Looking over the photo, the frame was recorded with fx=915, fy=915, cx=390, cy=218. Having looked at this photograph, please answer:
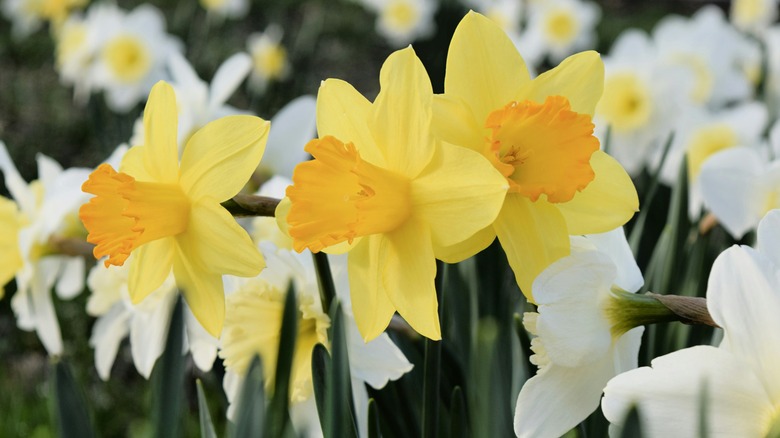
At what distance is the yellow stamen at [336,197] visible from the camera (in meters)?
0.66

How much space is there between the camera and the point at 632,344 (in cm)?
76

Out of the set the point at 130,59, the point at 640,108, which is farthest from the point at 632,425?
the point at 130,59

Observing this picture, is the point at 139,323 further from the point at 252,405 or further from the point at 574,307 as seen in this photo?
the point at 574,307

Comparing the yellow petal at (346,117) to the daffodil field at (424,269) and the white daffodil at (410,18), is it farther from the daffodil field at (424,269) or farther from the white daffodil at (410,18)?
the white daffodil at (410,18)

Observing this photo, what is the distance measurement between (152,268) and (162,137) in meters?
0.11

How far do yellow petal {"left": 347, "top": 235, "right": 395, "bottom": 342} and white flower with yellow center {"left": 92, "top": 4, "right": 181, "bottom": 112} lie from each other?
2349 mm

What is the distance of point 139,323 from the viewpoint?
1.09 meters

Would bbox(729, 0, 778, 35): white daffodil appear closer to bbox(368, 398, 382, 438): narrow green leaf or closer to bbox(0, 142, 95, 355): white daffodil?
bbox(0, 142, 95, 355): white daffodil

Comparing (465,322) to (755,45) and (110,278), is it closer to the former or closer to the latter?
(110,278)

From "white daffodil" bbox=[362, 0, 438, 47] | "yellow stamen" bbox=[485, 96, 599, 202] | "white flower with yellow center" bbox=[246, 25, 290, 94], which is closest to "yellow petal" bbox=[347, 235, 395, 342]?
"yellow stamen" bbox=[485, 96, 599, 202]

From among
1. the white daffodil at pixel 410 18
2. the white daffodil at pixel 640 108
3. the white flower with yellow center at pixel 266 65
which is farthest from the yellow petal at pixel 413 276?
the white daffodil at pixel 410 18

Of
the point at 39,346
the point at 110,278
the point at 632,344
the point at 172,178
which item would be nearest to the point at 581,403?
the point at 632,344

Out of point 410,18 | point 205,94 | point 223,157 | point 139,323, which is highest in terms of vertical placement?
point 223,157

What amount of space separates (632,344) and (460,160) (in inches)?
8.8
